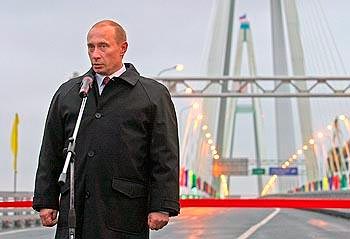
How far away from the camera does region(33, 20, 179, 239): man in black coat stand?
4.27 meters

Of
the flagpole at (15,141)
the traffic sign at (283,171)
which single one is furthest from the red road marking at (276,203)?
the traffic sign at (283,171)

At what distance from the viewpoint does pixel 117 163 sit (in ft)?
14.1

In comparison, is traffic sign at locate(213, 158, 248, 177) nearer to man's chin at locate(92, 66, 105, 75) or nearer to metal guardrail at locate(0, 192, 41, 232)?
metal guardrail at locate(0, 192, 41, 232)

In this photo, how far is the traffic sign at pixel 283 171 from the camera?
121812 millimetres

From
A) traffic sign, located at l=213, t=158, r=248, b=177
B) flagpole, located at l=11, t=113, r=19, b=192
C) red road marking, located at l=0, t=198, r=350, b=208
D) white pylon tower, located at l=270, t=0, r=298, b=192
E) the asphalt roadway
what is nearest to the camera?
red road marking, located at l=0, t=198, r=350, b=208

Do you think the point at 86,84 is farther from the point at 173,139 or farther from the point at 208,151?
the point at 208,151

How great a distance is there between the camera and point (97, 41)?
14.5ft

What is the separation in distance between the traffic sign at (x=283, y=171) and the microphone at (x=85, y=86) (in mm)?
118024

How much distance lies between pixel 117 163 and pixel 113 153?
2.0 inches

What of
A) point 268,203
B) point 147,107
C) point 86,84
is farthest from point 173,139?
point 268,203

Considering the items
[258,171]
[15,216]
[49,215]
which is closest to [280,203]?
[49,215]

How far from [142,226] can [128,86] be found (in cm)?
69

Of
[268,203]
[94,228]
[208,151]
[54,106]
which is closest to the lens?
[94,228]

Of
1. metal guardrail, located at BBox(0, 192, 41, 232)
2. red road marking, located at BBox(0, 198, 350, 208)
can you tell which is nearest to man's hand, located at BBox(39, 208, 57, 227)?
red road marking, located at BBox(0, 198, 350, 208)
